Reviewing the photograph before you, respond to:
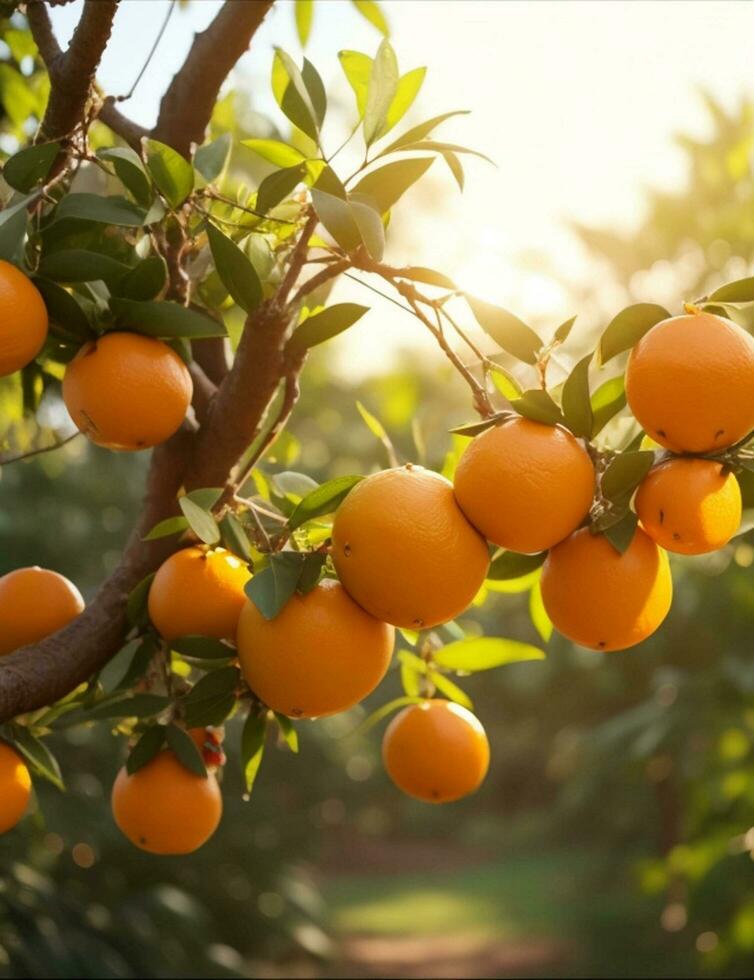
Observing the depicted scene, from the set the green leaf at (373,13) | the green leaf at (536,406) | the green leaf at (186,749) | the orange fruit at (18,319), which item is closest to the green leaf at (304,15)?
the green leaf at (373,13)

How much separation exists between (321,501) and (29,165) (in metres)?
0.35

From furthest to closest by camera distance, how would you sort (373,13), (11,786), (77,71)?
(373,13) < (11,786) < (77,71)

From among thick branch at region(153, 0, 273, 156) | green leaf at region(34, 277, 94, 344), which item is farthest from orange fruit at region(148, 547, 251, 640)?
thick branch at region(153, 0, 273, 156)

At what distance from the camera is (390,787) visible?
1358 cm

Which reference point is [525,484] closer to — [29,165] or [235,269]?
[235,269]

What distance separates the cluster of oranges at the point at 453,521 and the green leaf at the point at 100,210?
0.07m

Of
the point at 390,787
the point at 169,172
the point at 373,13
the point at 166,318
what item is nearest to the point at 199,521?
the point at 166,318

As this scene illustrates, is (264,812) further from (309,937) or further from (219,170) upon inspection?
(219,170)

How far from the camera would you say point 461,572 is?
0.77 m

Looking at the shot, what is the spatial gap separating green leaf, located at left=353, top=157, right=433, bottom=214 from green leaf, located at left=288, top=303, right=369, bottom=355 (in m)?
0.09

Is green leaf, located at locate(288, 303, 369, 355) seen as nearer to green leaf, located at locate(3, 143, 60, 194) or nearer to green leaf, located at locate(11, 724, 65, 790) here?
green leaf, located at locate(3, 143, 60, 194)

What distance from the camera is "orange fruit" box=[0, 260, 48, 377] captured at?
0.78m

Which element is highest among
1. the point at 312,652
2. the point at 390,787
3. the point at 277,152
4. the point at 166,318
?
the point at 277,152

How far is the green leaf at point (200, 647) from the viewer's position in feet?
2.77
